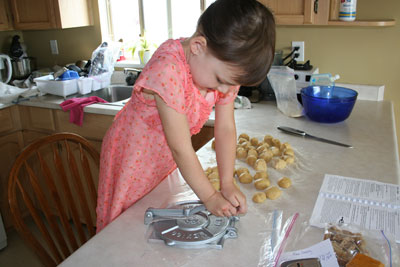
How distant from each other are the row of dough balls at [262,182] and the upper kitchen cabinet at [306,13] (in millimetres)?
961

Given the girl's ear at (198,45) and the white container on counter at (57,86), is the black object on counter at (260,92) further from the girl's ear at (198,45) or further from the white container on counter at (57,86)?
the girl's ear at (198,45)

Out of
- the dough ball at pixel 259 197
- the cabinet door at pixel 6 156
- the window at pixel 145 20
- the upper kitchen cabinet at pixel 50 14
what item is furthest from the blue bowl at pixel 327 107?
the cabinet door at pixel 6 156

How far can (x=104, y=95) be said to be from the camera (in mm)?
2488

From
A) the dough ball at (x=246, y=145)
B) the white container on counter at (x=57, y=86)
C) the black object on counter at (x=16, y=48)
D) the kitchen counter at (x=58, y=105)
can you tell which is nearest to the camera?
the dough ball at (x=246, y=145)

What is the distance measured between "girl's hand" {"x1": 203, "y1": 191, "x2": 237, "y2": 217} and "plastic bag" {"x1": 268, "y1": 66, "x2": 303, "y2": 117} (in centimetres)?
102

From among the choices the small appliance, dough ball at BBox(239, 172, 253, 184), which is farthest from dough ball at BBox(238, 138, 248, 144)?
the small appliance

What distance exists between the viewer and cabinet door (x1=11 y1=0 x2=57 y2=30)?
246 centimetres

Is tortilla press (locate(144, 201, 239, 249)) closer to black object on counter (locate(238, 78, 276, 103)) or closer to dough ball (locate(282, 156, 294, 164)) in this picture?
dough ball (locate(282, 156, 294, 164))

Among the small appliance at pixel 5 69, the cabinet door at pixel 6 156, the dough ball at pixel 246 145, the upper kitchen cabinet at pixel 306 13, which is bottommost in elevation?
the cabinet door at pixel 6 156

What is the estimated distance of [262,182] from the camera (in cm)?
105

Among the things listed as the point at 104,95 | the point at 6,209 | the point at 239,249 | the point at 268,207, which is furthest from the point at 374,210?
the point at 6,209

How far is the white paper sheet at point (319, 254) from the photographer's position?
74 cm

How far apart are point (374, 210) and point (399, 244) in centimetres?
15

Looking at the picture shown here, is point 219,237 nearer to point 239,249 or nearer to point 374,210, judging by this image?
point 239,249
